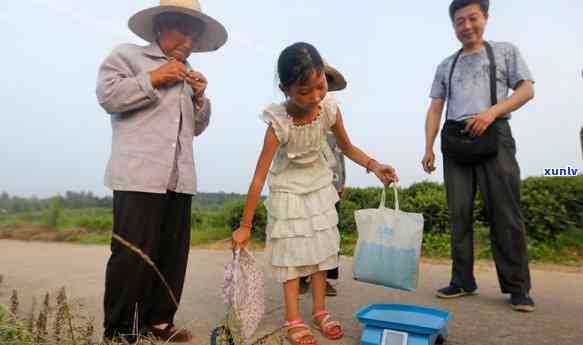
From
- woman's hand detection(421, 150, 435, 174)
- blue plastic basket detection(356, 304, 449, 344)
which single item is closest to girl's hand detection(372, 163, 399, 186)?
blue plastic basket detection(356, 304, 449, 344)

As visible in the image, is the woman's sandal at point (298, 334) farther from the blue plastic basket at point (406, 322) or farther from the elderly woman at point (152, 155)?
the elderly woman at point (152, 155)

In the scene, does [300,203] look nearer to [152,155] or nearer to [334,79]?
[152,155]

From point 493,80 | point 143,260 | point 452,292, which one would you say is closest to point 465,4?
point 493,80

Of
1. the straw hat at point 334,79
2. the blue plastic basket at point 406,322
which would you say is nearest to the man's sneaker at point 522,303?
the blue plastic basket at point 406,322

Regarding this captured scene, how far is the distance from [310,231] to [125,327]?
1042 mm

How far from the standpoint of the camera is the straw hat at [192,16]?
2.32 m

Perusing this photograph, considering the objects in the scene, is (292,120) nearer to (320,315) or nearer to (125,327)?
(320,315)

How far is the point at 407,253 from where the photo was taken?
95.8 inches

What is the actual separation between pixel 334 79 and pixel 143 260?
1879 mm

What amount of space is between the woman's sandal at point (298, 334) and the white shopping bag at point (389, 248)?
40cm

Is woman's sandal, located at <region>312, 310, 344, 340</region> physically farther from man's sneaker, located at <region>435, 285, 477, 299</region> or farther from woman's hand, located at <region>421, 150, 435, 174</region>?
woman's hand, located at <region>421, 150, 435, 174</region>

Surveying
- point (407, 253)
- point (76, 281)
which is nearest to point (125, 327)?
point (407, 253)

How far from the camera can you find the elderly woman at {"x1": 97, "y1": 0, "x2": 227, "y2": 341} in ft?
7.04

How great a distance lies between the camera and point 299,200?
2572mm
